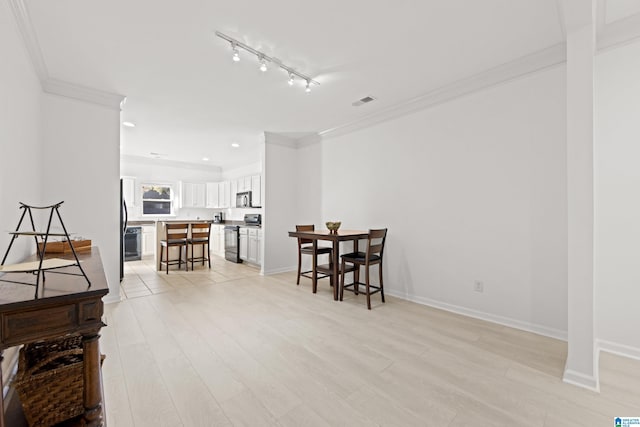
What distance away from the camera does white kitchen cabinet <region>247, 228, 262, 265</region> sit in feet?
18.3

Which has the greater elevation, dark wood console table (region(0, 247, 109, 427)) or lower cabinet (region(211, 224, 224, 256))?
dark wood console table (region(0, 247, 109, 427))

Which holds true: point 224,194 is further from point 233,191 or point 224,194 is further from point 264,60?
point 264,60

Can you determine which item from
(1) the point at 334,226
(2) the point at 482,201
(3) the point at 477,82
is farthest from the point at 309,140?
(2) the point at 482,201

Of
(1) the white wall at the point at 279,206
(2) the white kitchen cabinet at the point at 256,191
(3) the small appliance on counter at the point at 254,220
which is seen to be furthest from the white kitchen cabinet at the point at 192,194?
(1) the white wall at the point at 279,206

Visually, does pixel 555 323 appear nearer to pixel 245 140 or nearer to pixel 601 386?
pixel 601 386

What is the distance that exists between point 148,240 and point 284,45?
251 inches

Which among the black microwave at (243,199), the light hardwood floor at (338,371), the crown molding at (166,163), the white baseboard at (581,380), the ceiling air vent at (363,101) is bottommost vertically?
the light hardwood floor at (338,371)

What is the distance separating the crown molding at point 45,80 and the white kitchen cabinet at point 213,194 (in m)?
4.67

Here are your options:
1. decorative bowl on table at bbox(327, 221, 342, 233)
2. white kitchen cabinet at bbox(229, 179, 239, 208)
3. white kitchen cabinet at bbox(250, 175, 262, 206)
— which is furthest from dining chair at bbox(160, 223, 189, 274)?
decorative bowl on table at bbox(327, 221, 342, 233)

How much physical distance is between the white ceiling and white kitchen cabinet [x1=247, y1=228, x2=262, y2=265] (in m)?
2.52

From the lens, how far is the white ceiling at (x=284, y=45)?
2.08 meters

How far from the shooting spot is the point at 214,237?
7820 mm

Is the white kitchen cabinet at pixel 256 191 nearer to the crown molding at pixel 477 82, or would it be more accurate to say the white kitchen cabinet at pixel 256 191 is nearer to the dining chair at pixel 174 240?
the dining chair at pixel 174 240

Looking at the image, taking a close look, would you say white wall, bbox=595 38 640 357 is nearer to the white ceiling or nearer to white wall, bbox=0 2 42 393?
the white ceiling
